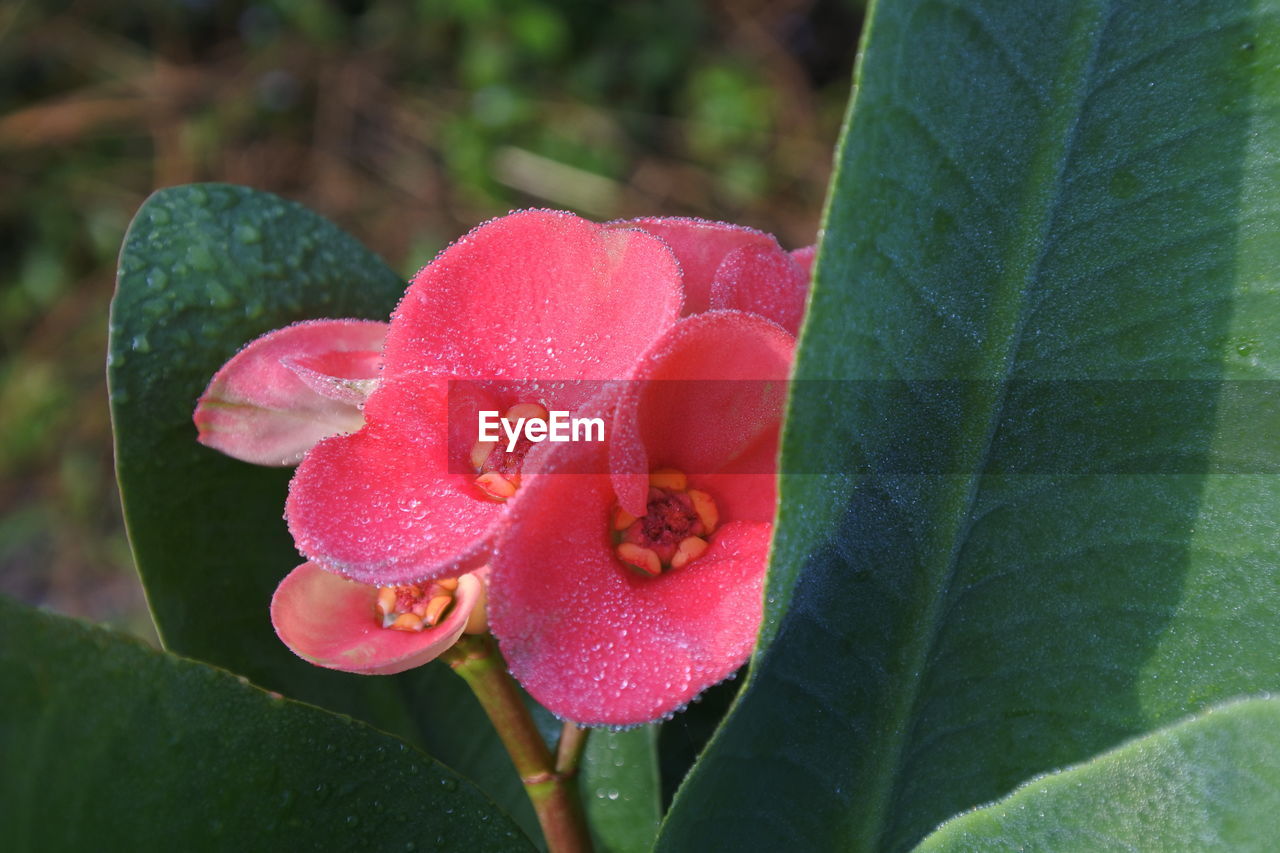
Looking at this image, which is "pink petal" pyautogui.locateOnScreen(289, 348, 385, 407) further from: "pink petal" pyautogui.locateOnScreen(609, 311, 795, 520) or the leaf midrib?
the leaf midrib

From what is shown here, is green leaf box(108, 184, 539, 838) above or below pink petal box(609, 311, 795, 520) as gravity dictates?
below

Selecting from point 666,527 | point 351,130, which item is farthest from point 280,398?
point 351,130

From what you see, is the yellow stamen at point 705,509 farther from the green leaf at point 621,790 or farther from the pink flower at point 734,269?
the green leaf at point 621,790

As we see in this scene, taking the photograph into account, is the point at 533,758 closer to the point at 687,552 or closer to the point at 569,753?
the point at 569,753

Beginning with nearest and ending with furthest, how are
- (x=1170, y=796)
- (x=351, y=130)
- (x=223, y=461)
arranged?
1. (x=1170, y=796)
2. (x=223, y=461)
3. (x=351, y=130)

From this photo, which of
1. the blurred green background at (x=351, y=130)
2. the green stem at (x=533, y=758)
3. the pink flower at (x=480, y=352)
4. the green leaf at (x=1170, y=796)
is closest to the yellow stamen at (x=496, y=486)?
the pink flower at (x=480, y=352)

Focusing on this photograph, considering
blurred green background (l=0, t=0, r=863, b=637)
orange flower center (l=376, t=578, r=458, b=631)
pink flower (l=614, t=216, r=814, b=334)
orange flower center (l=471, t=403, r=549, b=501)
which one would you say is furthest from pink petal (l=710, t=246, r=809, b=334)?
blurred green background (l=0, t=0, r=863, b=637)
